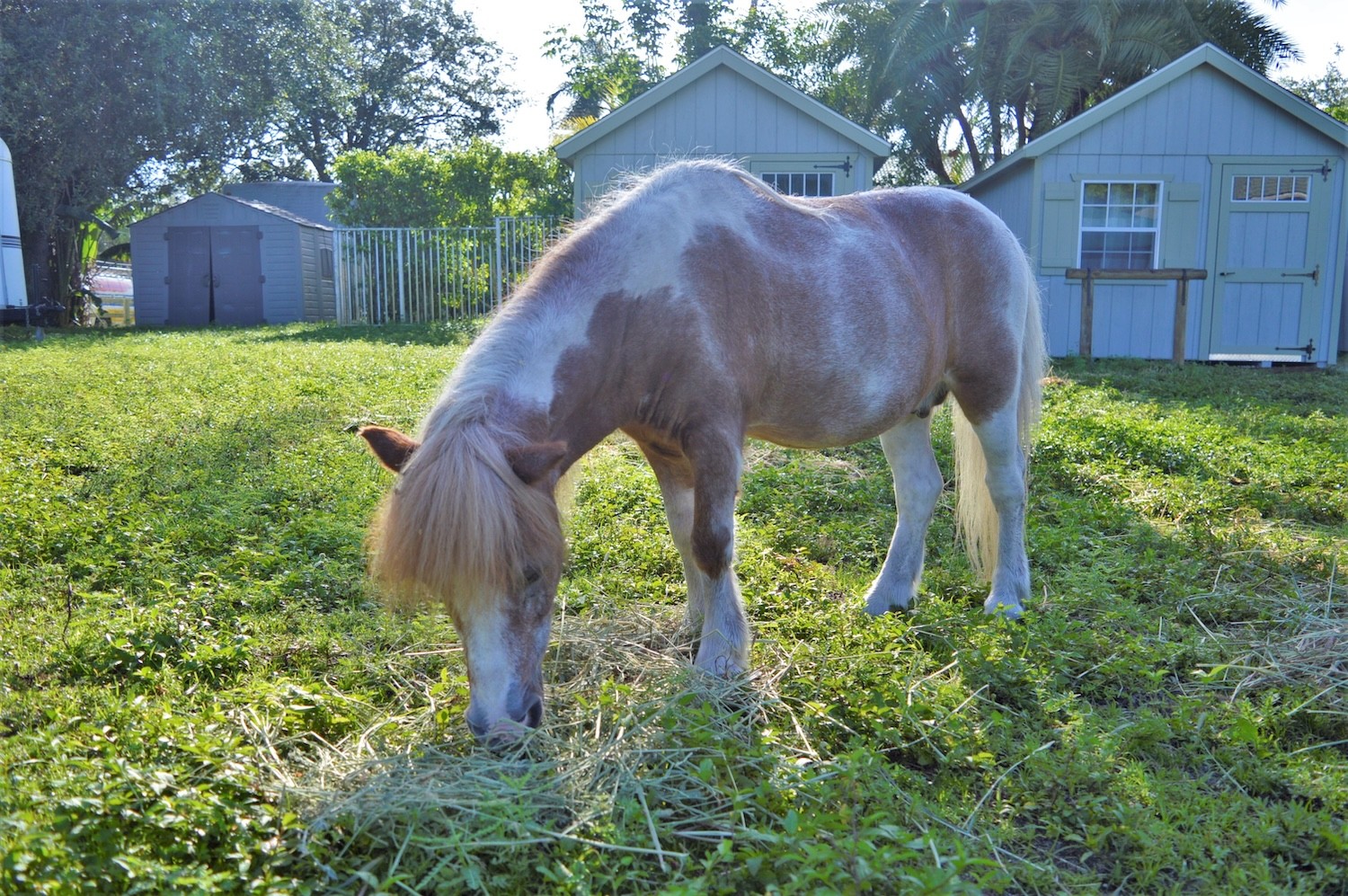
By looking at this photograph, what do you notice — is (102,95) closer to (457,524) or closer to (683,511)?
(683,511)

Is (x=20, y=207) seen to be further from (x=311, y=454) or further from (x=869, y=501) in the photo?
(x=869, y=501)

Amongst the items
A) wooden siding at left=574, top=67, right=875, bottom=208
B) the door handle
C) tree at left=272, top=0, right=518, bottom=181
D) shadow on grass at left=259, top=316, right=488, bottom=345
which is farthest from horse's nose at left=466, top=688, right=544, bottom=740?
tree at left=272, top=0, right=518, bottom=181

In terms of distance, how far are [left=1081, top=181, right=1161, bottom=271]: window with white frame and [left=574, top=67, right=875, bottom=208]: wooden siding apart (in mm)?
3113

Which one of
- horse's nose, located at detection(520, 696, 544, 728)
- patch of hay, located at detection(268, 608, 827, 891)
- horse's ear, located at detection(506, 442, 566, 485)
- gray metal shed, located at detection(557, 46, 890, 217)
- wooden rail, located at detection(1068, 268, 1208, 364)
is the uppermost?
gray metal shed, located at detection(557, 46, 890, 217)

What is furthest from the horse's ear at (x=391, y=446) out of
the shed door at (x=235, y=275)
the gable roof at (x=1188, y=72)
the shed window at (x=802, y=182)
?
the shed door at (x=235, y=275)

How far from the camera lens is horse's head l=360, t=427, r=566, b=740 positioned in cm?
227

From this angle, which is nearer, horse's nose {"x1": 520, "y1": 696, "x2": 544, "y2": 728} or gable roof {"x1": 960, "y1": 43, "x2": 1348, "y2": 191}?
horse's nose {"x1": 520, "y1": 696, "x2": 544, "y2": 728}

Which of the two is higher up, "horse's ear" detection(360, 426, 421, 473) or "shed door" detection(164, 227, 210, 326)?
"shed door" detection(164, 227, 210, 326)

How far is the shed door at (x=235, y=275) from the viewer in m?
20.5

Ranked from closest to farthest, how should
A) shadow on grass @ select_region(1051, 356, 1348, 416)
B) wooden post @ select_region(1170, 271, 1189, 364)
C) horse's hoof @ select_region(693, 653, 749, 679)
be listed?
horse's hoof @ select_region(693, 653, 749, 679), shadow on grass @ select_region(1051, 356, 1348, 416), wooden post @ select_region(1170, 271, 1189, 364)

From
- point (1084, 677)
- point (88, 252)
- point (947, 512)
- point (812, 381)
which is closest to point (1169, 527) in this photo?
point (947, 512)

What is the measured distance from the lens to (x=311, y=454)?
5.70m

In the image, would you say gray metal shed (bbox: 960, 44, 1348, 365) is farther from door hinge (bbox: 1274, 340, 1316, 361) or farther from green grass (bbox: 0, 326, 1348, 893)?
green grass (bbox: 0, 326, 1348, 893)

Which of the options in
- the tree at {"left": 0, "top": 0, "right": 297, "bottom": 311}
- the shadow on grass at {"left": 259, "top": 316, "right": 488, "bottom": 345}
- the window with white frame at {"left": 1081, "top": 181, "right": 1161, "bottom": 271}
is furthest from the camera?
the tree at {"left": 0, "top": 0, "right": 297, "bottom": 311}
